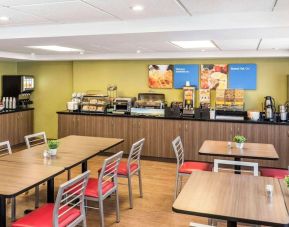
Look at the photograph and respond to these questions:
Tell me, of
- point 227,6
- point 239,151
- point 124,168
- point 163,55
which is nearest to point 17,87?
point 163,55

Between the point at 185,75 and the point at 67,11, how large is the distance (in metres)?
4.26

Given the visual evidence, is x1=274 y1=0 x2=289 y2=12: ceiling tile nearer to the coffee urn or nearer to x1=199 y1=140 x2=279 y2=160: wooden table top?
x1=199 y1=140 x2=279 y2=160: wooden table top

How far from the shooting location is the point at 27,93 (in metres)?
8.54

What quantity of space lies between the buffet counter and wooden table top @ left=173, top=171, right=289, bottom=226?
128 inches

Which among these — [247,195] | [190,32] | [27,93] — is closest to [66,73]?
[27,93]

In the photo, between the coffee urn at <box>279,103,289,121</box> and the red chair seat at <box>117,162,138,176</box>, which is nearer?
the red chair seat at <box>117,162,138,176</box>

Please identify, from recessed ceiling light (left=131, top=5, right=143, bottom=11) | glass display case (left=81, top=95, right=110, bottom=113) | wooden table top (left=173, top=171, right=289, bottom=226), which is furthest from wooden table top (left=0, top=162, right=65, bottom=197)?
glass display case (left=81, top=95, right=110, bottom=113)

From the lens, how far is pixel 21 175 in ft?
9.91

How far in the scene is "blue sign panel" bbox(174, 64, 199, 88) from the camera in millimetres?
7163

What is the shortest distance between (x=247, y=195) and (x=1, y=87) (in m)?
7.33

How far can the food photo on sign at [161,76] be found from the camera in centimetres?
737

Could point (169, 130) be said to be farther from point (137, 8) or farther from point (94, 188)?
point (137, 8)

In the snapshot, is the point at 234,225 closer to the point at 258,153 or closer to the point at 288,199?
the point at 288,199

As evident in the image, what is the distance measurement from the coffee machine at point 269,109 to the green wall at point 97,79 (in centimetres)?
35
